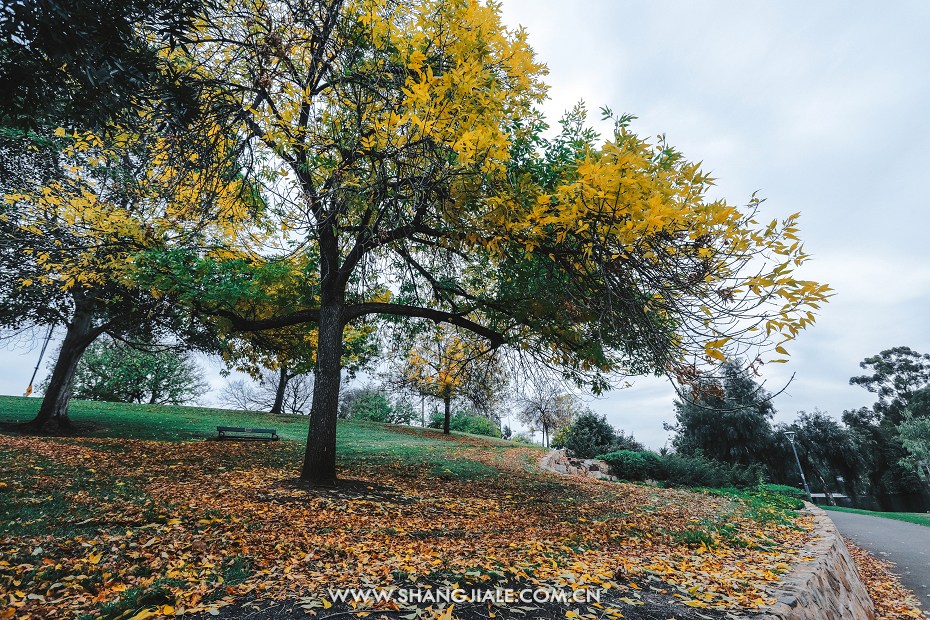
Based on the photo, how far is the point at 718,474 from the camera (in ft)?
49.8

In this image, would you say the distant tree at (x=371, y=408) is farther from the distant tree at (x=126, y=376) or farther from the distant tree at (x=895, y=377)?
the distant tree at (x=895, y=377)

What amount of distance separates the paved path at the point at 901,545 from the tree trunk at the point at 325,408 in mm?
8707

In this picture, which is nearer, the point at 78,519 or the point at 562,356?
the point at 78,519

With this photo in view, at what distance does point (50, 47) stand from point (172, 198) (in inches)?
147

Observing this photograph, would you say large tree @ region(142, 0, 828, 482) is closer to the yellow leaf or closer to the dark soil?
the yellow leaf

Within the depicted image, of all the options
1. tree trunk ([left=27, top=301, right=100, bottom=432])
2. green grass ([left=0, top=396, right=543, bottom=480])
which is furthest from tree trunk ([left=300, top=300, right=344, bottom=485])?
tree trunk ([left=27, top=301, right=100, bottom=432])

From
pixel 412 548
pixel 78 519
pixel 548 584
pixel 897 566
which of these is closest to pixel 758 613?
pixel 548 584

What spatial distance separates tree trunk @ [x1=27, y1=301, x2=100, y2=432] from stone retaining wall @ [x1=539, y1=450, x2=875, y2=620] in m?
15.1

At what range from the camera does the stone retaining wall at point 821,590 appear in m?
3.00

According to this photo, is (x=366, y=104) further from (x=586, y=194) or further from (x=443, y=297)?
(x=443, y=297)

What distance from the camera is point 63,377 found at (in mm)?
11461

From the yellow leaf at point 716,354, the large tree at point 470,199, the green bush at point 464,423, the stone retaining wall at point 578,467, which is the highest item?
the large tree at point 470,199

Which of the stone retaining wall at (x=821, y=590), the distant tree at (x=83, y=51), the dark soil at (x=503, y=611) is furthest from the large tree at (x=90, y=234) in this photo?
the stone retaining wall at (x=821, y=590)

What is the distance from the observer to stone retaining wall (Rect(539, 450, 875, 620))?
9.86 feet
